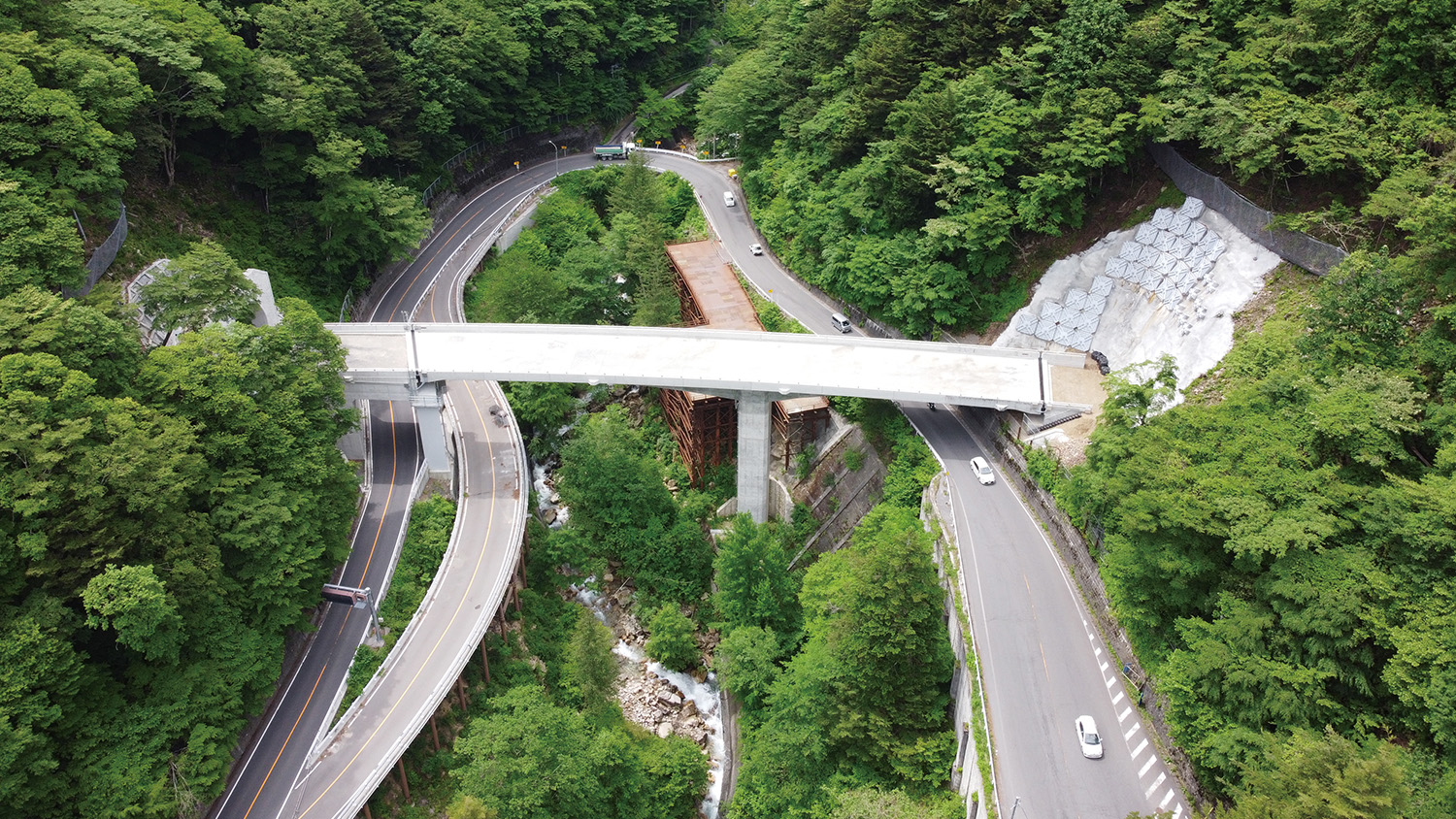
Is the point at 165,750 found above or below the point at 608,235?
below

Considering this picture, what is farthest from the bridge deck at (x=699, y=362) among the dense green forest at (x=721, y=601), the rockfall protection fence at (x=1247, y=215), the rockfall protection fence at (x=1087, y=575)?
the rockfall protection fence at (x=1247, y=215)

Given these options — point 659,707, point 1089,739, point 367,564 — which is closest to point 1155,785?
point 1089,739

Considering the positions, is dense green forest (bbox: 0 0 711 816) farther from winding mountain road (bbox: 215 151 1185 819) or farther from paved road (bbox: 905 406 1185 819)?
paved road (bbox: 905 406 1185 819)

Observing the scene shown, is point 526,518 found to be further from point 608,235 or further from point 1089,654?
point 1089,654

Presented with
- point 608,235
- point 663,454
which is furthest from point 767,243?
point 663,454

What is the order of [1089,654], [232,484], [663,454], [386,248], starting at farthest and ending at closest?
[386,248] → [663,454] → [232,484] → [1089,654]

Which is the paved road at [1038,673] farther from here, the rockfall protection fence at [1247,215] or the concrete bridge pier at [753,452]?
the rockfall protection fence at [1247,215]
